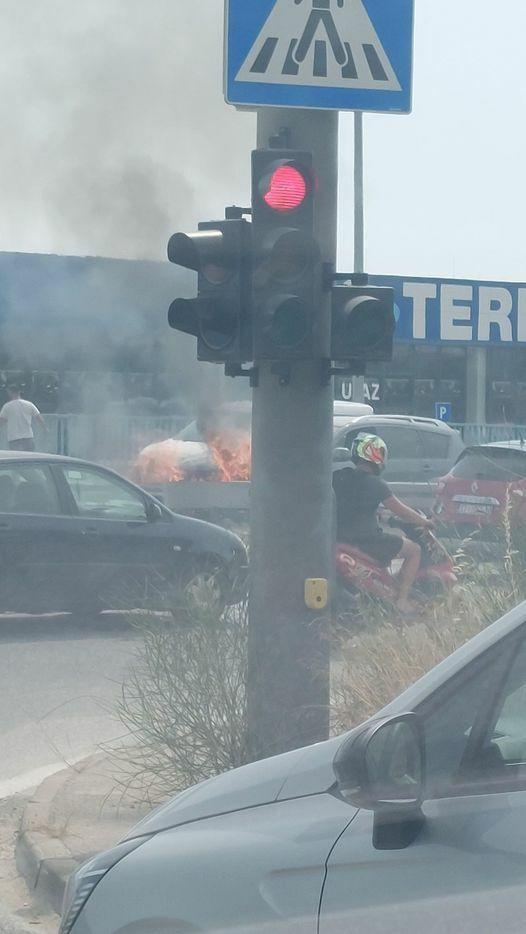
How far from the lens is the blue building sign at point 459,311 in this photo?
2936 cm

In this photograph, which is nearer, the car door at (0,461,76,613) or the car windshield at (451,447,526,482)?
the car door at (0,461,76,613)

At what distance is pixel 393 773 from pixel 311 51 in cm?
410

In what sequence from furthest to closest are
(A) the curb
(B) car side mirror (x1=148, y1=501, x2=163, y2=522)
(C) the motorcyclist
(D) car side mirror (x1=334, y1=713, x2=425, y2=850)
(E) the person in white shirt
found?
(E) the person in white shirt
(B) car side mirror (x1=148, y1=501, x2=163, y2=522)
(C) the motorcyclist
(A) the curb
(D) car side mirror (x1=334, y1=713, x2=425, y2=850)

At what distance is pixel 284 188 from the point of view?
5.55 m

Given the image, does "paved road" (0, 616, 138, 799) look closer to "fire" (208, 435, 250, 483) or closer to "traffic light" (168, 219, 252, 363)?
"traffic light" (168, 219, 252, 363)

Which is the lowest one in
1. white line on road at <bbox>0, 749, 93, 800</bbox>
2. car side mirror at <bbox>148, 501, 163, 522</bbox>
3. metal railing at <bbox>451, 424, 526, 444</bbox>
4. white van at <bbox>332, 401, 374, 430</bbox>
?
metal railing at <bbox>451, 424, 526, 444</bbox>

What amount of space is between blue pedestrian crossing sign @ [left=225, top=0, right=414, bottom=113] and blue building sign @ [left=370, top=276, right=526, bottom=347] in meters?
23.0

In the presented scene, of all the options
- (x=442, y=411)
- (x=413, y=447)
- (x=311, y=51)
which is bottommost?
(x=442, y=411)

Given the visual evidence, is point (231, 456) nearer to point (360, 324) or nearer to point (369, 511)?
point (369, 511)

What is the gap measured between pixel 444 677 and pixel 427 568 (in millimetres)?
7682

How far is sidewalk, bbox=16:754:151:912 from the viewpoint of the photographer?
4.79 meters

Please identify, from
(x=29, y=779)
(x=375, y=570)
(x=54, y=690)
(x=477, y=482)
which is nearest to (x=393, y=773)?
(x=29, y=779)

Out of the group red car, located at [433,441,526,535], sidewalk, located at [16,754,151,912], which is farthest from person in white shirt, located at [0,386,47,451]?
sidewalk, located at [16,754,151,912]

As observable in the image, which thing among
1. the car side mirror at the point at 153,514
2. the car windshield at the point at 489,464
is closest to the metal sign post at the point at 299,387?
the car side mirror at the point at 153,514
